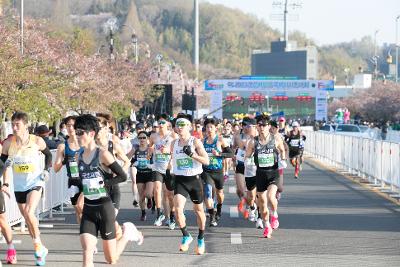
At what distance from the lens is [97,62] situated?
5197cm

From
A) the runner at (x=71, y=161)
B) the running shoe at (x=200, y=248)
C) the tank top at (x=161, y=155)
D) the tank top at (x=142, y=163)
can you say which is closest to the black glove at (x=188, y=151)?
the running shoe at (x=200, y=248)

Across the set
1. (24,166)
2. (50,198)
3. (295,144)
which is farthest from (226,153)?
(295,144)

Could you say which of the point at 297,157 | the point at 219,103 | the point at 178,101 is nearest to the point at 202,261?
the point at 297,157

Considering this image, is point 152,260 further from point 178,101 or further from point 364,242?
point 178,101

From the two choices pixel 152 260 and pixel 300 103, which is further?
pixel 300 103

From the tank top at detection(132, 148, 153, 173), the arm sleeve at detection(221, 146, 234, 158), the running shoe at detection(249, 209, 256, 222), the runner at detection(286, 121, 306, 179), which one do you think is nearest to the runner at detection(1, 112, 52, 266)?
the arm sleeve at detection(221, 146, 234, 158)

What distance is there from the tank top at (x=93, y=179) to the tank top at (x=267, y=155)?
17.7 ft

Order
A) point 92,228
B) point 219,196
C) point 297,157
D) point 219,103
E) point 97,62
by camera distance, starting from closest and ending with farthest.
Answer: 1. point 92,228
2. point 219,196
3. point 297,157
4. point 97,62
5. point 219,103

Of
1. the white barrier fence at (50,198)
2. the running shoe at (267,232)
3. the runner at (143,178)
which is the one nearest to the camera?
the running shoe at (267,232)

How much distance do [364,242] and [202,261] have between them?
9.68 ft

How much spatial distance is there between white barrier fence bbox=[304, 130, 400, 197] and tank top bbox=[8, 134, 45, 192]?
38.7ft

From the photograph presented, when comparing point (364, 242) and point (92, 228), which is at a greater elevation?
point (92, 228)

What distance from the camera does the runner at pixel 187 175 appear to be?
1319 centimetres

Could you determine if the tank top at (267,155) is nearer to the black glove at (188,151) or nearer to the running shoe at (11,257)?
the black glove at (188,151)
